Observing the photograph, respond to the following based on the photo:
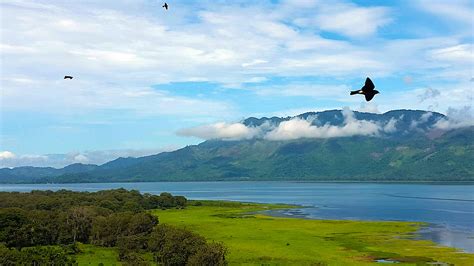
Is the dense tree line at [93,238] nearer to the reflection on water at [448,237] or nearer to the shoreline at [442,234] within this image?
the shoreline at [442,234]

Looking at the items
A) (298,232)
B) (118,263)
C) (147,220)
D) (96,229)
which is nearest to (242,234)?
(298,232)

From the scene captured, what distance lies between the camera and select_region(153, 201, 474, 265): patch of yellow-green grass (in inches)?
3804

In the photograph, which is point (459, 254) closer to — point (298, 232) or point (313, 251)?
point (313, 251)

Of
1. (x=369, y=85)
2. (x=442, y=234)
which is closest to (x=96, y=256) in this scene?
(x=442, y=234)

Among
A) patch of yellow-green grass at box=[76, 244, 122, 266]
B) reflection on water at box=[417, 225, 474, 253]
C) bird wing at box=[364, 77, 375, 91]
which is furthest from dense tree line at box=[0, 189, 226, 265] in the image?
bird wing at box=[364, 77, 375, 91]

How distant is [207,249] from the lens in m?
79.5

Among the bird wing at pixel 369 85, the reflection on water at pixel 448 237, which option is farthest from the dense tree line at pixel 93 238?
the bird wing at pixel 369 85

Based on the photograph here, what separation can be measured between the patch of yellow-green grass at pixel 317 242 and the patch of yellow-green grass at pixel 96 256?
71.4 ft

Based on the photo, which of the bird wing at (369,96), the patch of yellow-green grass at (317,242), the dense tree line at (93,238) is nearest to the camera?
the bird wing at (369,96)

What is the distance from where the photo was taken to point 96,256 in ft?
327

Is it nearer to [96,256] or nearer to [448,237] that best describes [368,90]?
[96,256]

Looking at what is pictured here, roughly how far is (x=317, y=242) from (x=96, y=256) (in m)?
49.2

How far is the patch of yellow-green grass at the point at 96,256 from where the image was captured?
93500 mm

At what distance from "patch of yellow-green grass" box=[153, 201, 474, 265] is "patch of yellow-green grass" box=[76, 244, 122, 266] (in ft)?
71.4
